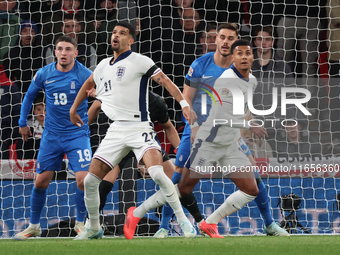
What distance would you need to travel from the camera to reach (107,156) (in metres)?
4.58

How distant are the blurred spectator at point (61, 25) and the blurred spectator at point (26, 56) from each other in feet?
0.49

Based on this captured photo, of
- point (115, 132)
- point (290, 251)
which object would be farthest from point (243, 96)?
point (290, 251)

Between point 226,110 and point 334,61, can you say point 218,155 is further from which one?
point 334,61

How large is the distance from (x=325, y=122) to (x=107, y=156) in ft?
12.1

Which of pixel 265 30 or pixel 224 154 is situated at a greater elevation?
pixel 265 30

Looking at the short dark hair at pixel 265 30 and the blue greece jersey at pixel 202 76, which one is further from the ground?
the short dark hair at pixel 265 30

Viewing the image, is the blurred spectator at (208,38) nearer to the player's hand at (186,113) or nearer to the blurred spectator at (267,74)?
the blurred spectator at (267,74)

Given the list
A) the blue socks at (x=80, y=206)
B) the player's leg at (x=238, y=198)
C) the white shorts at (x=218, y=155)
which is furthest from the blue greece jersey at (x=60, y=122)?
the player's leg at (x=238, y=198)

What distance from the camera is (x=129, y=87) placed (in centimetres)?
466

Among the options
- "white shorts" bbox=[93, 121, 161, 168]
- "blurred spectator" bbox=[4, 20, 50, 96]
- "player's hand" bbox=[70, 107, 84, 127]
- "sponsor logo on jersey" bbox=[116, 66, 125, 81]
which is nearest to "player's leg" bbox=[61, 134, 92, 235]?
"player's hand" bbox=[70, 107, 84, 127]

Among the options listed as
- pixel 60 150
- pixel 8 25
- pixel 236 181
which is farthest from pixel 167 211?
pixel 8 25

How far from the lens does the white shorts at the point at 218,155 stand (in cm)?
485

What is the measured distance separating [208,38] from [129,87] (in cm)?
277

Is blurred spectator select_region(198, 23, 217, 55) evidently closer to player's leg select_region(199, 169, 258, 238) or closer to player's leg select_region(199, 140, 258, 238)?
player's leg select_region(199, 140, 258, 238)
